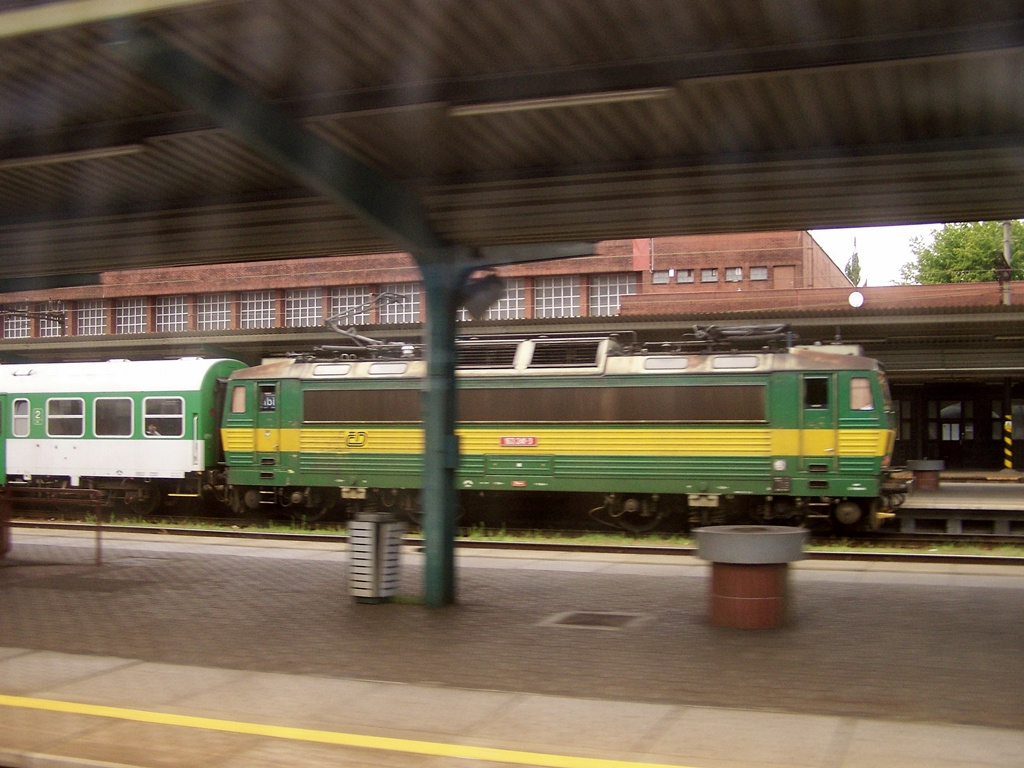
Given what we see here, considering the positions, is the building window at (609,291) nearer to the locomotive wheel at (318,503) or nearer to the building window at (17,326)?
the locomotive wheel at (318,503)

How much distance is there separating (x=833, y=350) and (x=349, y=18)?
12533mm

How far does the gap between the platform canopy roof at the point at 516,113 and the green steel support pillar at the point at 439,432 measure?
474 millimetres

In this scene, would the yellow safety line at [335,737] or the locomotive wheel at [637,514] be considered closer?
the yellow safety line at [335,737]

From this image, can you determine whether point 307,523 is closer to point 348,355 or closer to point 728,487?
point 348,355

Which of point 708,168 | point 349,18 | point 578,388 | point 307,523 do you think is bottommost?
point 307,523

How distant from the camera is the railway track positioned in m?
14.3

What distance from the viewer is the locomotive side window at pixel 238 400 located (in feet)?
69.4

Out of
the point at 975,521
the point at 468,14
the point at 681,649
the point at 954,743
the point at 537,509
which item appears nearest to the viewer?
the point at 954,743

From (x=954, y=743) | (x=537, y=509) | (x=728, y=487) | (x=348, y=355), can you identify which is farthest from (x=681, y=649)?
(x=348, y=355)

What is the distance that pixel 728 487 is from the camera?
17.7m

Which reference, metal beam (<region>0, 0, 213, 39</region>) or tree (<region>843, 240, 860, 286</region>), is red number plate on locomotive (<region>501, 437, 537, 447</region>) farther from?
tree (<region>843, 240, 860, 286</region>)

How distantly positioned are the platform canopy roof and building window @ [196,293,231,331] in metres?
35.6

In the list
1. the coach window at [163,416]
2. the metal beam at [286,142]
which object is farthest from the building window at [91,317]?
the metal beam at [286,142]

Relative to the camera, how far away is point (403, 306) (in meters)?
45.2
